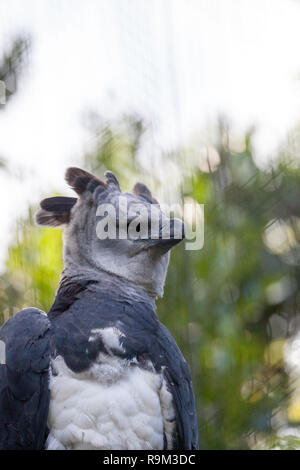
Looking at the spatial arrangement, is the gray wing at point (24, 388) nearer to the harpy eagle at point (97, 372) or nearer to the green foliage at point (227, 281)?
the harpy eagle at point (97, 372)

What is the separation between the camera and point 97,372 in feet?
4.56

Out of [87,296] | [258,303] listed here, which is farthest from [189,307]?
[87,296]

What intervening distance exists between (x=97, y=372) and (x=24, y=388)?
15 centimetres

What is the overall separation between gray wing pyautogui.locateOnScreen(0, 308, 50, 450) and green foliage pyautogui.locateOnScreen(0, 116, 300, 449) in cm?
32

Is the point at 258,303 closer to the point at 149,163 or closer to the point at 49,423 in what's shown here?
the point at 149,163

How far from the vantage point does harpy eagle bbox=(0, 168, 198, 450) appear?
1.36m

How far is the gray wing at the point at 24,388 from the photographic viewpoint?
1.34 meters

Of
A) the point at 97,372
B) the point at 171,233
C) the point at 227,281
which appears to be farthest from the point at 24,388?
the point at 227,281

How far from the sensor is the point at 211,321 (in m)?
2.39

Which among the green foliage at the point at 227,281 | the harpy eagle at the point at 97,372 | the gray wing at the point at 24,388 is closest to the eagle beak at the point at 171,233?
the harpy eagle at the point at 97,372

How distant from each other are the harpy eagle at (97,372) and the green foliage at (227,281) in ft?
0.83

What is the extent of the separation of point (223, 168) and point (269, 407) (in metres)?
0.75

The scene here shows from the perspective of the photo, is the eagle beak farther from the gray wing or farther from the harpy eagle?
the gray wing

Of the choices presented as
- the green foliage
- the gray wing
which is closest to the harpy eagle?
the gray wing
